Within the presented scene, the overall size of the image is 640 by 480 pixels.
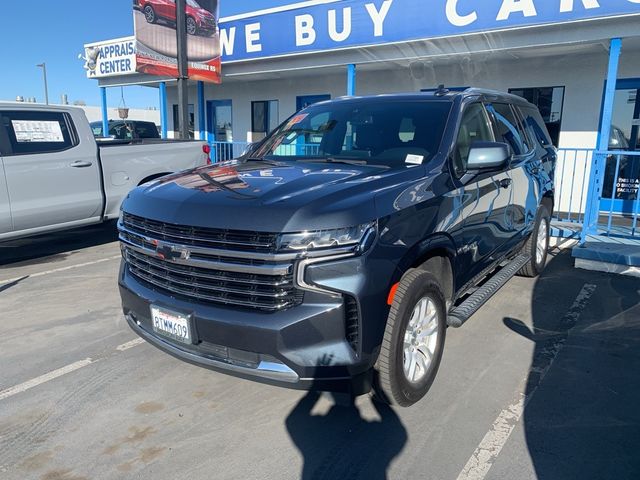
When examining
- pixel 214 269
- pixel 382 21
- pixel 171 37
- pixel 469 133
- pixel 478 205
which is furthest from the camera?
pixel 171 37

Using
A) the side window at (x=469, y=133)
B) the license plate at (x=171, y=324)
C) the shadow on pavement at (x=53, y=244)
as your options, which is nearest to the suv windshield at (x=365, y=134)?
the side window at (x=469, y=133)

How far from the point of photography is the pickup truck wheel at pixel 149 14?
424 inches

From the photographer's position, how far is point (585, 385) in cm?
356

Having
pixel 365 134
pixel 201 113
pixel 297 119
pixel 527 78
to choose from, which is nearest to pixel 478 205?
pixel 365 134

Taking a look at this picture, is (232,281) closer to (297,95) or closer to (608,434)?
(608,434)

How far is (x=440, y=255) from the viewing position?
11.3 feet

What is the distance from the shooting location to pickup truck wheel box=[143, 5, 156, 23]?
10.8 meters

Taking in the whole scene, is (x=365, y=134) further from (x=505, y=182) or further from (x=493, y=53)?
(x=493, y=53)

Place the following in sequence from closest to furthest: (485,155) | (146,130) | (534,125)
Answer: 1. (485,155)
2. (534,125)
3. (146,130)

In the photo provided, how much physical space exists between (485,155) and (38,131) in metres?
5.56

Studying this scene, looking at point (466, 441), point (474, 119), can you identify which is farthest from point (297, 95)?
point (466, 441)

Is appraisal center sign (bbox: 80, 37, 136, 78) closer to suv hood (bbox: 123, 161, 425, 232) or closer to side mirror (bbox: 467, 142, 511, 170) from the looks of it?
suv hood (bbox: 123, 161, 425, 232)

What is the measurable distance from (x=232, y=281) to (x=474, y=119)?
2526 mm

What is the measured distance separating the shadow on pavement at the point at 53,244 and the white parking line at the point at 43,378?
3550 mm
